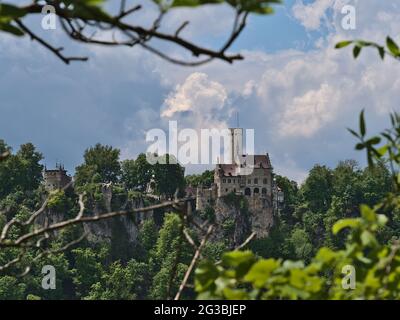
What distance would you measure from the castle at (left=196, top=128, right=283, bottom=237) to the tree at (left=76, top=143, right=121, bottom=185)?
8.24 metres

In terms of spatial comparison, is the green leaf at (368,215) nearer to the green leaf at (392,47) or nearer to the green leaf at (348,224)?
the green leaf at (348,224)

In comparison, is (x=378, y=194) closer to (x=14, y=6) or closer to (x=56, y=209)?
(x=56, y=209)

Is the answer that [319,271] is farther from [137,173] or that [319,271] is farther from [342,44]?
[137,173]

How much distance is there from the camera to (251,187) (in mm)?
74375

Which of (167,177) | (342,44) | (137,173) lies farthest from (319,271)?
(137,173)

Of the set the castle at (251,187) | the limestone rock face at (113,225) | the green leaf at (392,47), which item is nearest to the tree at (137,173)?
the limestone rock face at (113,225)

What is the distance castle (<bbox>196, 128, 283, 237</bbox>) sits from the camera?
71812 millimetres

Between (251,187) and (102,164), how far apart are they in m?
11.5

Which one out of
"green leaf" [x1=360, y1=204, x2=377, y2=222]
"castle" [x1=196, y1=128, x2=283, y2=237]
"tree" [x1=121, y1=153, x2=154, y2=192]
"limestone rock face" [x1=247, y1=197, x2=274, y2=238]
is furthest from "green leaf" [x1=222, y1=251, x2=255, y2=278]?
"tree" [x1=121, y1=153, x2=154, y2=192]

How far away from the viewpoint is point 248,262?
5.57 ft

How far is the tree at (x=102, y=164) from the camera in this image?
75.9m

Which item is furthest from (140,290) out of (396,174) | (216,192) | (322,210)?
(396,174)
